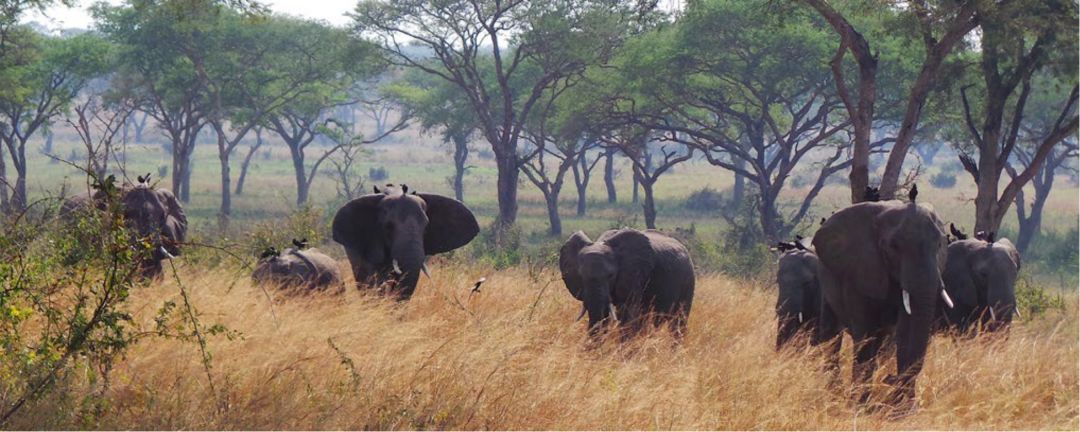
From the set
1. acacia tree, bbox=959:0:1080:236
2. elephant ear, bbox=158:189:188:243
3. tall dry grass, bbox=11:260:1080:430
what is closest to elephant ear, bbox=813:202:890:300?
tall dry grass, bbox=11:260:1080:430

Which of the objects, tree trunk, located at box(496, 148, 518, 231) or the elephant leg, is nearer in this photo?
the elephant leg

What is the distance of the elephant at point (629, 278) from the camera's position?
10469 mm

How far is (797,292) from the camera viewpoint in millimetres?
11258

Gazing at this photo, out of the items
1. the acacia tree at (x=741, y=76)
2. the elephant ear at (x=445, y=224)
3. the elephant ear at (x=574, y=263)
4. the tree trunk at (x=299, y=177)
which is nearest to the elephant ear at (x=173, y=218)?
the elephant ear at (x=445, y=224)

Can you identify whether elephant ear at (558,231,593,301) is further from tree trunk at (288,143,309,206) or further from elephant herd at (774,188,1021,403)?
tree trunk at (288,143,309,206)

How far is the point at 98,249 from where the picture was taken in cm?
750

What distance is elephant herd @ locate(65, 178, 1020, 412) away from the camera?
866 centimetres

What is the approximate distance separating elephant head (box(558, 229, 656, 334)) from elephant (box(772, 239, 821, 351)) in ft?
4.11

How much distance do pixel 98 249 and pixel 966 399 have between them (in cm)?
586

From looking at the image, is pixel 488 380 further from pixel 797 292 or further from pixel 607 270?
pixel 797 292

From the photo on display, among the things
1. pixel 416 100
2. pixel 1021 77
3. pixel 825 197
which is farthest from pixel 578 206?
pixel 1021 77

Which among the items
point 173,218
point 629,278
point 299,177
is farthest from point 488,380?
point 299,177

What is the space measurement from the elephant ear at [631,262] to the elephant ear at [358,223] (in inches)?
94.5

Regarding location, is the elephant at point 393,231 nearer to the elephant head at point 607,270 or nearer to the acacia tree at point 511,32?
the elephant head at point 607,270
